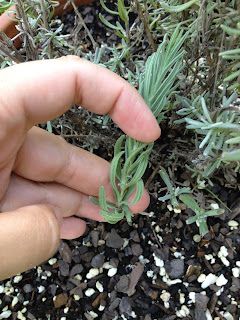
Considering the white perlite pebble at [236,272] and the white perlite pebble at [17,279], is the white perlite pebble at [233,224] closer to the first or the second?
the white perlite pebble at [236,272]

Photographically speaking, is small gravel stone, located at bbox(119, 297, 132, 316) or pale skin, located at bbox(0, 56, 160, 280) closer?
pale skin, located at bbox(0, 56, 160, 280)

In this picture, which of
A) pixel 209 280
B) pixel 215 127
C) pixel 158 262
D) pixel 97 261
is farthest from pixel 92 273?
pixel 215 127

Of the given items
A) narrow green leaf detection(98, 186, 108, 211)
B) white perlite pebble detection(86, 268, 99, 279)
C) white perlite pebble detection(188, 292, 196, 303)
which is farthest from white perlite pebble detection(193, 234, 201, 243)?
narrow green leaf detection(98, 186, 108, 211)

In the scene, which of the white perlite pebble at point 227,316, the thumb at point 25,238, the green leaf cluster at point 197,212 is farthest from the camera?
the white perlite pebble at point 227,316

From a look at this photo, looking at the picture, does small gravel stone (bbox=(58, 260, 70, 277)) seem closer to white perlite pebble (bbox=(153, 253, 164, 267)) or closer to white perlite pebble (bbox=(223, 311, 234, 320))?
white perlite pebble (bbox=(153, 253, 164, 267))

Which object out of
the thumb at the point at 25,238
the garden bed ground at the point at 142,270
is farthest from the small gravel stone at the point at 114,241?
the thumb at the point at 25,238

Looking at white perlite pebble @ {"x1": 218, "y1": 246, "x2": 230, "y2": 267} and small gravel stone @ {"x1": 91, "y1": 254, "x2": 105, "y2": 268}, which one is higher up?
white perlite pebble @ {"x1": 218, "y1": 246, "x2": 230, "y2": 267}
